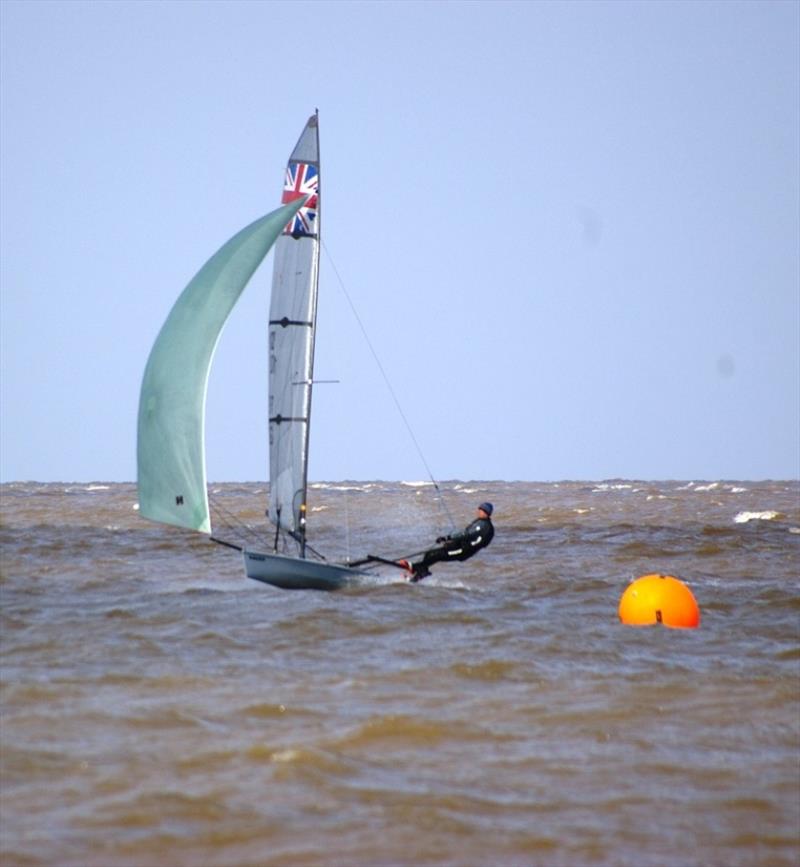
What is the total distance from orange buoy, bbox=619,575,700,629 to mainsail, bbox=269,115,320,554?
584cm

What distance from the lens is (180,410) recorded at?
63.1ft

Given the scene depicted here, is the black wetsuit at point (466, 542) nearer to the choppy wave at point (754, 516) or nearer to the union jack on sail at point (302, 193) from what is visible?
the union jack on sail at point (302, 193)

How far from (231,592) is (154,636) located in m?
5.51

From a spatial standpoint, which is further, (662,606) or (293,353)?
(293,353)

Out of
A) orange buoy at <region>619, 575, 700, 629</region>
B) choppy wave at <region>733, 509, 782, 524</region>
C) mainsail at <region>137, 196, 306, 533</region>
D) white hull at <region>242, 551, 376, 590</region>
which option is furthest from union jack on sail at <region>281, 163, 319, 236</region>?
choppy wave at <region>733, 509, 782, 524</region>

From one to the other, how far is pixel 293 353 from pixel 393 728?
11.4 metres

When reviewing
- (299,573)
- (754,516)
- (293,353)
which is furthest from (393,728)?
(754,516)

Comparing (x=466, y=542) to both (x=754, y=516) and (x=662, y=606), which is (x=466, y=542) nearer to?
(x=662, y=606)

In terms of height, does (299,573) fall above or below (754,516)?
below

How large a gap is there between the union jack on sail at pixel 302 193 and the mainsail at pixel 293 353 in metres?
0.02

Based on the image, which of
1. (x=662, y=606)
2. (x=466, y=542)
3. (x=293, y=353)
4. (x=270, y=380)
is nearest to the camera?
(x=662, y=606)

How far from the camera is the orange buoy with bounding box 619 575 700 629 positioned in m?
17.8

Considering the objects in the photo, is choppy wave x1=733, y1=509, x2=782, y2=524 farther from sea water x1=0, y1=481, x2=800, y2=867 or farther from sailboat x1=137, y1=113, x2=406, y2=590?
sailboat x1=137, y1=113, x2=406, y2=590

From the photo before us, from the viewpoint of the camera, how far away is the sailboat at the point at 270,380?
1923 centimetres
